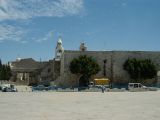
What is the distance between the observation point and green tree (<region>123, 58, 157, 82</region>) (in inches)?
2562

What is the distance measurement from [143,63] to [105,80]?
7.29m

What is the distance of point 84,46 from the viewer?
7875 centimetres

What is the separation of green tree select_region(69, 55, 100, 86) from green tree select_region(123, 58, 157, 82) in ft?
19.0

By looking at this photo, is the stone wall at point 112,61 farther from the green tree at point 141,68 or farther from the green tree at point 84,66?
the green tree at point 141,68

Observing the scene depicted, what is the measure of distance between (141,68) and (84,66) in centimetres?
981

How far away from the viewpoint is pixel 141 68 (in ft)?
213

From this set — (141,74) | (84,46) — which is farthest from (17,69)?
(141,74)
